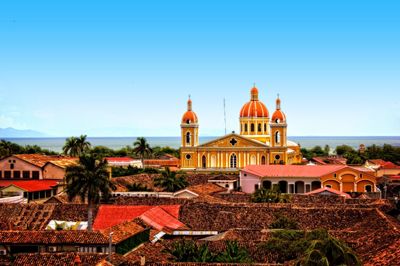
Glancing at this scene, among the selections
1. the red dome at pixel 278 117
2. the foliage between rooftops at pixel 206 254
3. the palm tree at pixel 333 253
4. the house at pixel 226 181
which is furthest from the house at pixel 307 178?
the palm tree at pixel 333 253

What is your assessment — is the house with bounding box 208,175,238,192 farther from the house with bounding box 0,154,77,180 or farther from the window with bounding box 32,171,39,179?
the window with bounding box 32,171,39,179

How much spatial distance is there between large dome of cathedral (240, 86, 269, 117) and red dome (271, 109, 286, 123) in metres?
3.77

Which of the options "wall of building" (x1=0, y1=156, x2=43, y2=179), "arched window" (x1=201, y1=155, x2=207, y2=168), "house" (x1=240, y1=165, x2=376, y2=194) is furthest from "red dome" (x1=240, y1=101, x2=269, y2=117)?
"wall of building" (x1=0, y1=156, x2=43, y2=179)

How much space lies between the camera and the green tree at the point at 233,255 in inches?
1256

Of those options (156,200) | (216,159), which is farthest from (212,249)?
(216,159)

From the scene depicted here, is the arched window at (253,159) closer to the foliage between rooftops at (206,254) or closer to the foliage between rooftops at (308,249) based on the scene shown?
the foliage between rooftops at (308,249)

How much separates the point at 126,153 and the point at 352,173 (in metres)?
95.0

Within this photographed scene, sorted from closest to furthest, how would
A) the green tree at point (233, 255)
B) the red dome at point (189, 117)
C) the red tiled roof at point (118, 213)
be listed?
the green tree at point (233, 255)
the red tiled roof at point (118, 213)
the red dome at point (189, 117)

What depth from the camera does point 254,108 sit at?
105000 mm

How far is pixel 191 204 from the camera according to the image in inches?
1940

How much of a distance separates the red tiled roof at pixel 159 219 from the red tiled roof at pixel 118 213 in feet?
2.44

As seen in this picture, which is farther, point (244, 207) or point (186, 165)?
point (186, 165)

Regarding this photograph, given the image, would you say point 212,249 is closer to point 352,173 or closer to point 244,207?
point 244,207

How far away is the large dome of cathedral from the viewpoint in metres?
105
